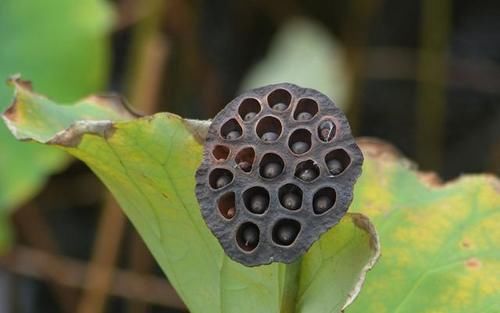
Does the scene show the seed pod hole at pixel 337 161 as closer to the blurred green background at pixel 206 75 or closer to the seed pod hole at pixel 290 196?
the seed pod hole at pixel 290 196

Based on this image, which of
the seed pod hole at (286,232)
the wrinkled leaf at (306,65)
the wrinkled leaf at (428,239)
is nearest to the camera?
the seed pod hole at (286,232)

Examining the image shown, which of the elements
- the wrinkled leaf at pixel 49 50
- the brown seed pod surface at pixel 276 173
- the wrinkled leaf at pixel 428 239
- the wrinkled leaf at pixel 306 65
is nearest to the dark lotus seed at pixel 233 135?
the brown seed pod surface at pixel 276 173

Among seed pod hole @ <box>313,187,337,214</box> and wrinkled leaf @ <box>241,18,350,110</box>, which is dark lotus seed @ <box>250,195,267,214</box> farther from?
wrinkled leaf @ <box>241,18,350,110</box>

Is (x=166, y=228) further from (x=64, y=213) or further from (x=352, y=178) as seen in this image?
(x=64, y=213)

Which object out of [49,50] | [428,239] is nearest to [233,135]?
[428,239]

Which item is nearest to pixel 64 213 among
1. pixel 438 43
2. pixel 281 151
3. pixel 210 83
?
pixel 210 83

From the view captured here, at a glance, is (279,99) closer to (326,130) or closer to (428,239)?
(326,130)
